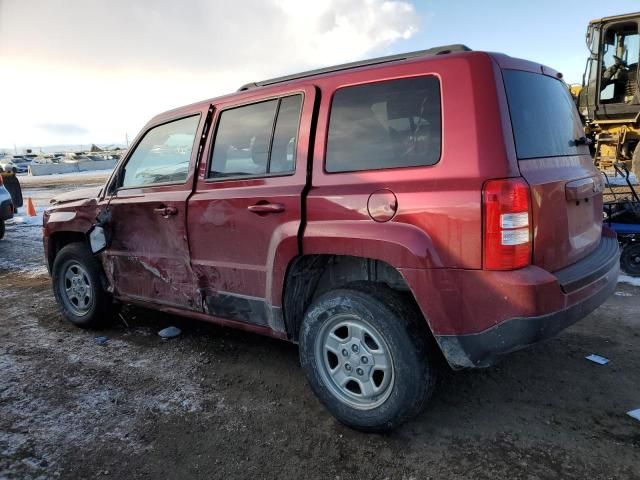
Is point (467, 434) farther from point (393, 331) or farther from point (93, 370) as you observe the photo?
point (93, 370)

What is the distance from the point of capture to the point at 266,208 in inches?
120

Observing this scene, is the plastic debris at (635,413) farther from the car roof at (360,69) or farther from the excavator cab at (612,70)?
the excavator cab at (612,70)

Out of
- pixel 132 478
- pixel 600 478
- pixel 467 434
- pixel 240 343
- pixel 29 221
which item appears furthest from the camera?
pixel 29 221

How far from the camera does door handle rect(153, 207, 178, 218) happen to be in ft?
11.9

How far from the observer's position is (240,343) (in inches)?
163

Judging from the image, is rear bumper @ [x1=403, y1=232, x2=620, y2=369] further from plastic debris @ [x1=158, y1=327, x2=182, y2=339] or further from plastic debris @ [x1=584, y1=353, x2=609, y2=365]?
plastic debris @ [x1=158, y1=327, x2=182, y2=339]

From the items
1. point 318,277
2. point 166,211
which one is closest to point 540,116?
point 318,277

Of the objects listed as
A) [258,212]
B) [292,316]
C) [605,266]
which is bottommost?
[292,316]

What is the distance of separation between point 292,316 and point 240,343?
3.97 feet

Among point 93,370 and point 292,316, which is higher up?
point 292,316

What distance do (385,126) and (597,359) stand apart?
2.37 meters

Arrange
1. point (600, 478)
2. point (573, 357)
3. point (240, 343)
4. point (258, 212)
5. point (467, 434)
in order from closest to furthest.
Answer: point (600, 478) → point (467, 434) → point (258, 212) → point (573, 357) → point (240, 343)

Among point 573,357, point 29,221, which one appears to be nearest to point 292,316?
point 573,357

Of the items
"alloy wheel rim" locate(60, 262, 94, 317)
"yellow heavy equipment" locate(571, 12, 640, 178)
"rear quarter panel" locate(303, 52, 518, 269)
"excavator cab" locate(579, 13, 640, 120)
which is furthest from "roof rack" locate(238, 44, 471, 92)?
"excavator cab" locate(579, 13, 640, 120)
